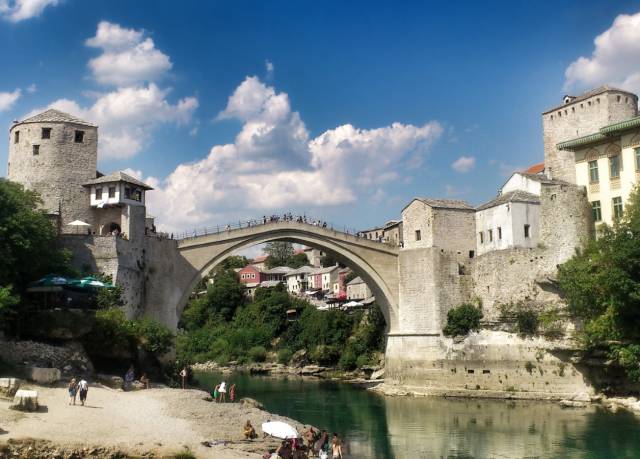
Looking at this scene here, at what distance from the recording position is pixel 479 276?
43188 millimetres

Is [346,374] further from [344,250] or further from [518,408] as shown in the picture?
[518,408]

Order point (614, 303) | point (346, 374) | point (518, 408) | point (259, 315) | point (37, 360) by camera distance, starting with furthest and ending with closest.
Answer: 1. point (259, 315)
2. point (346, 374)
3. point (518, 408)
4. point (614, 303)
5. point (37, 360)

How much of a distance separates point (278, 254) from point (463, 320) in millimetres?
67586

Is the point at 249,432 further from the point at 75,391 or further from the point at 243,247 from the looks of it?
the point at 243,247

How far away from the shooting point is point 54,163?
117ft

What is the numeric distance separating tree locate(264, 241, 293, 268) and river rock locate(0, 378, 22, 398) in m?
81.9

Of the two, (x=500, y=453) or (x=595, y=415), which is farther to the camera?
(x=595, y=415)

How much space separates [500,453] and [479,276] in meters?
18.6

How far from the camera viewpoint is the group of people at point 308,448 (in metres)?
20.3

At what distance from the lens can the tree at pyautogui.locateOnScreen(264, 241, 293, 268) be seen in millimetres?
104375

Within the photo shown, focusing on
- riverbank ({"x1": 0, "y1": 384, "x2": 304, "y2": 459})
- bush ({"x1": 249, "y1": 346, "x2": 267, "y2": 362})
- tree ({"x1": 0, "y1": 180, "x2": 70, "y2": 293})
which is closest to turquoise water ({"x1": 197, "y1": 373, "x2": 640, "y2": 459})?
riverbank ({"x1": 0, "y1": 384, "x2": 304, "y2": 459})

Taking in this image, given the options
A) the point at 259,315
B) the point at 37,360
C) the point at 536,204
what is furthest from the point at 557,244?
the point at 259,315

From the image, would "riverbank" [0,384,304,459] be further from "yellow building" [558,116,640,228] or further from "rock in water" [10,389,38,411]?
"yellow building" [558,116,640,228]

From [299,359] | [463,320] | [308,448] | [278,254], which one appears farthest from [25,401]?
[278,254]
